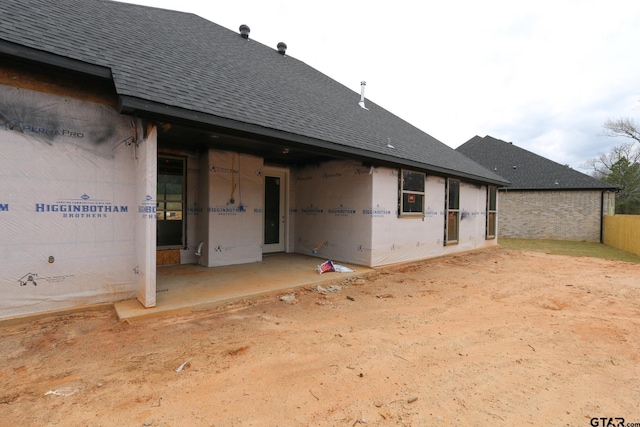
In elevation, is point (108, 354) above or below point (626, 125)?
below

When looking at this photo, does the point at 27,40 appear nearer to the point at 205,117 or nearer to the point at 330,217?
the point at 205,117

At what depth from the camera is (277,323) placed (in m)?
3.68

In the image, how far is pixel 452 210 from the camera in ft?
31.2

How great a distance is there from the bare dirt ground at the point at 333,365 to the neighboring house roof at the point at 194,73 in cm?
284

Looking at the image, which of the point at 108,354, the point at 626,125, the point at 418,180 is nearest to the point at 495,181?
the point at 418,180

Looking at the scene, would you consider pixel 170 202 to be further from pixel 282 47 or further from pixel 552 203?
pixel 552 203

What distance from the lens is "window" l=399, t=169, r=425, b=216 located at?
25.0 feet

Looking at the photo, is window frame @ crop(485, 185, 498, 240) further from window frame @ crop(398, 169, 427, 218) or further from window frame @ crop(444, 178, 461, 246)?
window frame @ crop(398, 169, 427, 218)

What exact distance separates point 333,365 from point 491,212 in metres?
11.9

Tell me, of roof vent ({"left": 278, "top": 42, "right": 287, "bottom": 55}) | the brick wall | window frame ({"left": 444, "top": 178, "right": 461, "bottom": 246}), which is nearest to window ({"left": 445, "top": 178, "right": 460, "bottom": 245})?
window frame ({"left": 444, "top": 178, "right": 461, "bottom": 246})

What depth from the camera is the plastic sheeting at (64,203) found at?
340 centimetres

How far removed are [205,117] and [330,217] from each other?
14.6 feet

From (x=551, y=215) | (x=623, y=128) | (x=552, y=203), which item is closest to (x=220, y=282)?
(x=551, y=215)

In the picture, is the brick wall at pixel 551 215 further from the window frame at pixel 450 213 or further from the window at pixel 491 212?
the window frame at pixel 450 213
